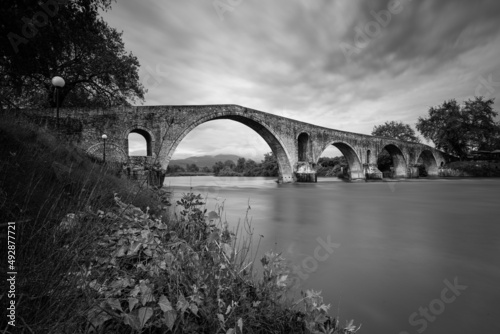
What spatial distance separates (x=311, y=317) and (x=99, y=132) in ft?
54.2

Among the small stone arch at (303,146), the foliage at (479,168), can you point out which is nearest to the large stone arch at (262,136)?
the small stone arch at (303,146)

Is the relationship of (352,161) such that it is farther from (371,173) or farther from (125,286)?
(125,286)

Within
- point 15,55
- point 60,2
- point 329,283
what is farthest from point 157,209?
point 15,55

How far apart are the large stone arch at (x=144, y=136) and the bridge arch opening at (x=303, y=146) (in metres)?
Answer: 15.3

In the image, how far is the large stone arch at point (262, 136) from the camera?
1752 cm

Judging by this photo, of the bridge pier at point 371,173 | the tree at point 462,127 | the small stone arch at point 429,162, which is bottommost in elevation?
the bridge pier at point 371,173

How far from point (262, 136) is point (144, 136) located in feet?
36.6

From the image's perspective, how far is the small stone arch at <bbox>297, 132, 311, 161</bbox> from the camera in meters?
25.7

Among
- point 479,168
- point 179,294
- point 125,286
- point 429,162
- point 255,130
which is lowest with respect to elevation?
point 179,294

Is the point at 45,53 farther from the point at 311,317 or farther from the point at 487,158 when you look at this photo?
the point at 487,158

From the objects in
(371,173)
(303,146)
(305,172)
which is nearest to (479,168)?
(371,173)

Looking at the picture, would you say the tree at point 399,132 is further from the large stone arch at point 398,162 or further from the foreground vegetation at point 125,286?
the foreground vegetation at point 125,286

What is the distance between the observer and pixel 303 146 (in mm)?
26234

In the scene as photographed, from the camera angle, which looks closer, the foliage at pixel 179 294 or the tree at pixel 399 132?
the foliage at pixel 179 294
